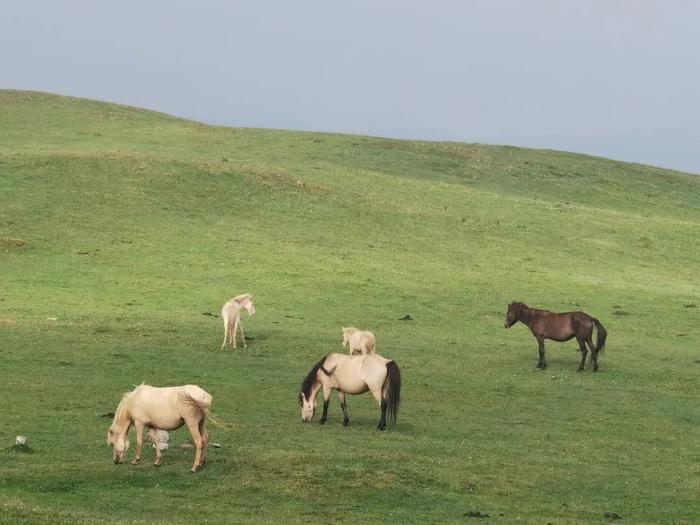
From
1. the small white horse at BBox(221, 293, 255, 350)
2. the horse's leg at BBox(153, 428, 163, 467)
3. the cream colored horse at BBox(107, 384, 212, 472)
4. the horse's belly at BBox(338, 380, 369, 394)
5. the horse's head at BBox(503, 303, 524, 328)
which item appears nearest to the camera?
the cream colored horse at BBox(107, 384, 212, 472)

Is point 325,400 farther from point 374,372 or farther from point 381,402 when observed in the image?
point 374,372

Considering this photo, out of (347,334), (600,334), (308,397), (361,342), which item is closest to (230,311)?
(347,334)

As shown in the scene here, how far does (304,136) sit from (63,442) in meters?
52.2

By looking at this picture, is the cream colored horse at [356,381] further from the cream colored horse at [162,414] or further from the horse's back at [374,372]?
the cream colored horse at [162,414]

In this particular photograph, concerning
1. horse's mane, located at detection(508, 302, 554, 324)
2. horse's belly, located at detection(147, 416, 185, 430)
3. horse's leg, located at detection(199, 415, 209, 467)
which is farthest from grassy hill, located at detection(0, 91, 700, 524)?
horse's mane, located at detection(508, 302, 554, 324)

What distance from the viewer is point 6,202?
143 ft

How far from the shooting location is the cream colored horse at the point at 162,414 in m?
15.6

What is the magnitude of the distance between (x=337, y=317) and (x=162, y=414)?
16280mm

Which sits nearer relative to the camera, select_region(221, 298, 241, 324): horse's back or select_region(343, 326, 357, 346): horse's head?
select_region(343, 326, 357, 346): horse's head

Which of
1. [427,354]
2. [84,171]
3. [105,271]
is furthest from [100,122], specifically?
[427,354]

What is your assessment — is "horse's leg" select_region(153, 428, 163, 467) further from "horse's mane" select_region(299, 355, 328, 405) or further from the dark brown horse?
the dark brown horse

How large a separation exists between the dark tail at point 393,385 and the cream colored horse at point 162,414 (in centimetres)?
366

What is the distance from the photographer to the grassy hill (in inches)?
607

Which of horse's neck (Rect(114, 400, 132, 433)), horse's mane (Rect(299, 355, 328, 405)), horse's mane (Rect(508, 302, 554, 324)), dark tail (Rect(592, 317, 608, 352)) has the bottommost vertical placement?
horse's neck (Rect(114, 400, 132, 433))
